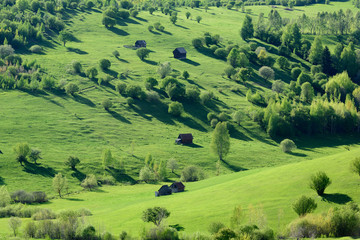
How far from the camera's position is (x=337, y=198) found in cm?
7419

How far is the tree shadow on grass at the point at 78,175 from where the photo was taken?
114 meters

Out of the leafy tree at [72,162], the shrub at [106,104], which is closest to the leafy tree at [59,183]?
the leafy tree at [72,162]

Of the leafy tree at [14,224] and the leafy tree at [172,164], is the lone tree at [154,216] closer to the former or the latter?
the leafy tree at [14,224]

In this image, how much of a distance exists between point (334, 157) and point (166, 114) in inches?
3076

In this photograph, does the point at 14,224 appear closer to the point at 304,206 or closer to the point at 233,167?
the point at 304,206

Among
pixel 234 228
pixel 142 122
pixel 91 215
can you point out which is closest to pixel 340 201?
pixel 234 228

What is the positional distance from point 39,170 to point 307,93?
110223 mm

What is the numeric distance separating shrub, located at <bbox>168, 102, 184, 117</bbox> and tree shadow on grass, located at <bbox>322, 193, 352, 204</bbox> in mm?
89758

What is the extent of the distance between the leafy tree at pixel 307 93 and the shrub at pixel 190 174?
81075 mm

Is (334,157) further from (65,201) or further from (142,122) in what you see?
(142,122)

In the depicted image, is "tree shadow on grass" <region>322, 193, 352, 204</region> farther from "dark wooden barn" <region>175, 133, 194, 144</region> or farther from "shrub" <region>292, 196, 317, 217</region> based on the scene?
"dark wooden barn" <region>175, 133, 194, 144</region>

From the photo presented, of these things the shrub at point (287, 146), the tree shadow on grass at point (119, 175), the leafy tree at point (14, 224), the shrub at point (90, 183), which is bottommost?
the tree shadow on grass at point (119, 175)

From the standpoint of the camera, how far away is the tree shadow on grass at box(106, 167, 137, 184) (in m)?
117

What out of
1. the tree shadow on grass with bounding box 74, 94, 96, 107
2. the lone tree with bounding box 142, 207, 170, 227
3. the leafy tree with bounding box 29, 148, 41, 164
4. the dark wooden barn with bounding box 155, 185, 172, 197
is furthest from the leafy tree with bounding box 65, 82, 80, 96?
the lone tree with bounding box 142, 207, 170, 227
